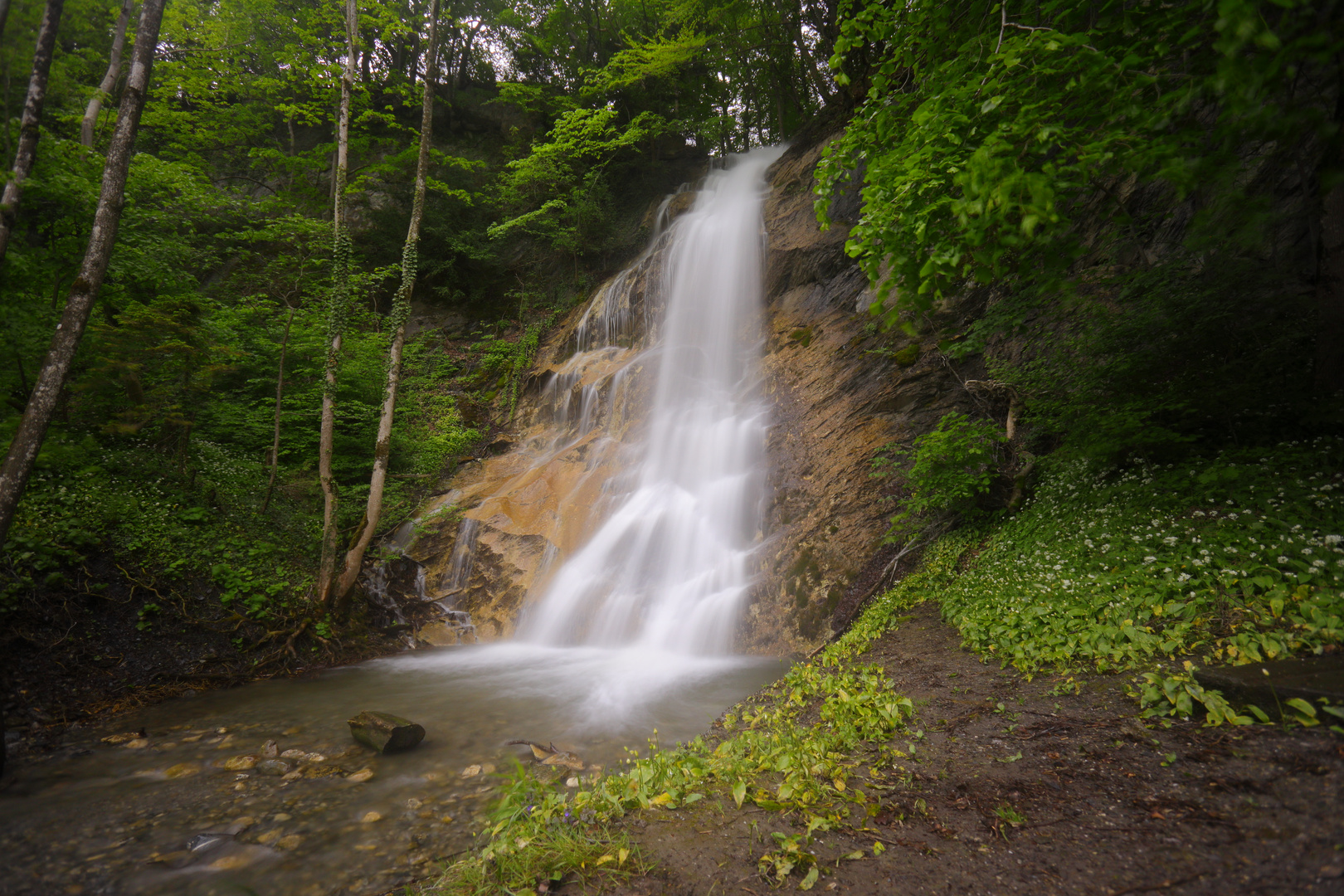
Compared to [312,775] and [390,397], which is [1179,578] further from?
[390,397]

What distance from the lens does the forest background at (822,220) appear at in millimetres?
2984

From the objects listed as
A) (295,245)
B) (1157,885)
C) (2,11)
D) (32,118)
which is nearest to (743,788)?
(1157,885)

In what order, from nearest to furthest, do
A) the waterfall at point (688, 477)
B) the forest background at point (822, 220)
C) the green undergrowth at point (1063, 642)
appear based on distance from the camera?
the green undergrowth at point (1063, 642) < the forest background at point (822, 220) < the waterfall at point (688, 477)

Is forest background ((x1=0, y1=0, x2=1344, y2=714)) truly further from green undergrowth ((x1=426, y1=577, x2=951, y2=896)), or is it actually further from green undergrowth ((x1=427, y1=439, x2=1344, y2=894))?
green undergrowth ((x1=426, y1=577, x2=951, y2=896))

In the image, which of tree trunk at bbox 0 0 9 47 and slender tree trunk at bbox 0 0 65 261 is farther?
tree trunk at bbox 0 0 9 47

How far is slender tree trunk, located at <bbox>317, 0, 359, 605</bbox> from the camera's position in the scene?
337 inches

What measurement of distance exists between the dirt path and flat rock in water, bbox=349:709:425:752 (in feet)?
11.0

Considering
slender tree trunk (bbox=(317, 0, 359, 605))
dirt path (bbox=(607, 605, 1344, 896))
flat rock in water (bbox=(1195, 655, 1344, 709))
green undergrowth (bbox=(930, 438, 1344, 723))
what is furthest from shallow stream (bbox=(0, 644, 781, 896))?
flat rock in water (bbox=(1195, 655, 1344, 709))

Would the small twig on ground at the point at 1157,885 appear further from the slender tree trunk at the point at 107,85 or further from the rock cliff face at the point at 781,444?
the slender tree trunk at the point at 107,85

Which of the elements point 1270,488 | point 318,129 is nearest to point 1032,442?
point 1270,488

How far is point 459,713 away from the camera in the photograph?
19.9ft

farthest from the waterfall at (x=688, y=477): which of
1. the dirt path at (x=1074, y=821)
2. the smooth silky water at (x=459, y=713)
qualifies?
the dirt path at (x=1074, y=821)

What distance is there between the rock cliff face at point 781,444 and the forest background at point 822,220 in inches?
38.0

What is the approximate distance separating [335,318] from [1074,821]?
35.1ft
